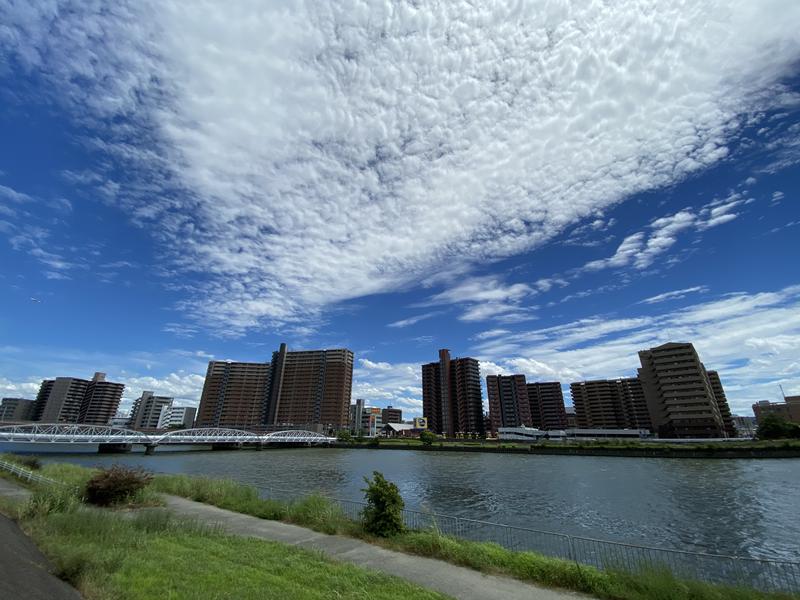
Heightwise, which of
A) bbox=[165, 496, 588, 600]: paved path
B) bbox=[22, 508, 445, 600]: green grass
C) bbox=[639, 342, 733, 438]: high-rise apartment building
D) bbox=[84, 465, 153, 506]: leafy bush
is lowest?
bbox=[165, 496, 588, 600]: paved path

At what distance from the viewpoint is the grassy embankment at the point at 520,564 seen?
27.4ft

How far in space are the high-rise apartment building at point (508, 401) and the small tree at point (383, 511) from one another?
586 ft

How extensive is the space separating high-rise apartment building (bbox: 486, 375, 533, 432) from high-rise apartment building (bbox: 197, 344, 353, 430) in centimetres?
7107

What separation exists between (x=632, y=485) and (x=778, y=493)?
11395mm

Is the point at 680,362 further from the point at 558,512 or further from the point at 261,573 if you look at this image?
the point at 261,573

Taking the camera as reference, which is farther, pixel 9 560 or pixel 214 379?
pixel 214 379

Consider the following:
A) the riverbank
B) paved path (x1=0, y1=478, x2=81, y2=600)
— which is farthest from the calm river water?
paved path (x1=0, y1=478, x2=81, y2=600)

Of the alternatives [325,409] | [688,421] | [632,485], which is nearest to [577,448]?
[688,421]

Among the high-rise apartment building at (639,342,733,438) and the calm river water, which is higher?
the high-rise apartment building at (639,342,733,438)

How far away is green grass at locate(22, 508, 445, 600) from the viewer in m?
7.46

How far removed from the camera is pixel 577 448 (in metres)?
89.8

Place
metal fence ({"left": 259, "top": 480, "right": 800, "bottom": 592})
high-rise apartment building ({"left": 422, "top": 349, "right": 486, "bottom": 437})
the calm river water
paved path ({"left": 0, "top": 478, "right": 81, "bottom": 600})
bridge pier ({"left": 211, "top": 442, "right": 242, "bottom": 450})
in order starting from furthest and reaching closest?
high-rise apartment building ({"left": 422, "top": 349, "right": 486, "bottom": 437}) < bridge pier ({"left": 211, "top": 442, "right": 242, "bottom": 450}) < the calm river water < metal fence ({"left": 259, "top": 480, "right": 800, "bottom": 592}) < paved path ({"left": 0, "top": 478, "right": 81, "bottom": 600})

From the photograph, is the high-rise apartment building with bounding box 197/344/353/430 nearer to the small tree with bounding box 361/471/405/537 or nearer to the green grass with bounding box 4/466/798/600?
the green grass with bounding box 4/466/798/600

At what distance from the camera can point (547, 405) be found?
193 m
